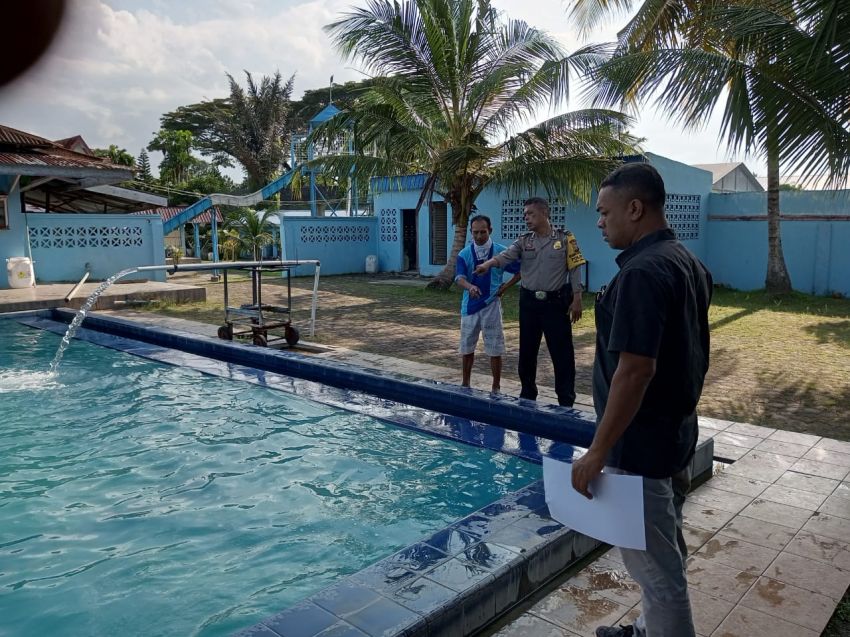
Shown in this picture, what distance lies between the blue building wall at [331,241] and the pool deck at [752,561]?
18.2 meters

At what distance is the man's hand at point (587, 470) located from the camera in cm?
Result: 207

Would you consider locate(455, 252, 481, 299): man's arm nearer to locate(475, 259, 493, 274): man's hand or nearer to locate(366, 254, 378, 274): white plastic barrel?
locate(475, 259, 493, 274): man's hand

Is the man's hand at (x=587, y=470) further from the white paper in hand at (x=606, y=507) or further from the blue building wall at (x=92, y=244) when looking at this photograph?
the blue building wall at (x=92, y=244)

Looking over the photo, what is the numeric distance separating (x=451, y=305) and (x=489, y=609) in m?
11.1

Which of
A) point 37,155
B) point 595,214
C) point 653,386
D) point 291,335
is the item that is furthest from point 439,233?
point 653,386

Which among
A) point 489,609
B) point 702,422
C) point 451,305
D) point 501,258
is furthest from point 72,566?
point 451,305

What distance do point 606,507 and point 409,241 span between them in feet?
68.3

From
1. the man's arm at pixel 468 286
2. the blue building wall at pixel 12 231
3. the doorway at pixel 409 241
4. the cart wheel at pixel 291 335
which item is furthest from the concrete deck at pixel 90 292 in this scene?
the doorway at pixel 409 241

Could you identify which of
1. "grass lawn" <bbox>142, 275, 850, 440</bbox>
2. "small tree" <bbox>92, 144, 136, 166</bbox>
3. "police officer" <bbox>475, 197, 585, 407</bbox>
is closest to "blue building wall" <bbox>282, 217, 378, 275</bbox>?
"grass lawn" <bbox>142, 275, 850, 440</bbox>

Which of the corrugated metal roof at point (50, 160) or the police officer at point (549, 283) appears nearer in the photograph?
the police officer at point (549, 283)

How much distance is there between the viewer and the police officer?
5.32m

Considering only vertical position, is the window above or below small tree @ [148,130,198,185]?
below

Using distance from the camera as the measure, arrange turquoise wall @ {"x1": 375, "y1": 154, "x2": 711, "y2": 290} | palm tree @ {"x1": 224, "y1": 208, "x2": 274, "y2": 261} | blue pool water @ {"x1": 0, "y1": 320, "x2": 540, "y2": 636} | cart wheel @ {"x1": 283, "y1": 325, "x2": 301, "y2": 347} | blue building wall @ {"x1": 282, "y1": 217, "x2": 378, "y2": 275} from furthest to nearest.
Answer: palm tree @ {"x1": 224, "y1": 208, "x2": 274, "y2": 261} < blue building wall @ {"x1": 282, "y1": 217, "x2": 378, "y2": 275} < turquoise wall @ {"x1": 375, "y1": 154, "x2": 711, "y2": 290} < cart wheel @ {"x1": 283, "y1": 325, "x2": 301, "y2": 347} < blue pool water @ {"x1": 0, "y1": 320, "x2": 540, "y2": 636}

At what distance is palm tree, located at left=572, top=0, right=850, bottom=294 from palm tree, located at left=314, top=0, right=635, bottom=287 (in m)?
4.95
